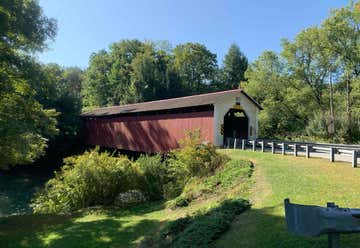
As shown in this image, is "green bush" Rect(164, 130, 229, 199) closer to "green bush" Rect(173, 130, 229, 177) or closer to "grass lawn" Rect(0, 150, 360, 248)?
"green bush" Rect(173, 130, 229, 177)

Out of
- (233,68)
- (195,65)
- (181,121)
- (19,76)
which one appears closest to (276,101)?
(181,121)

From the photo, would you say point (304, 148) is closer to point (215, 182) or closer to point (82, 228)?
point (215, 182)

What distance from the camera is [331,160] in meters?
12.1

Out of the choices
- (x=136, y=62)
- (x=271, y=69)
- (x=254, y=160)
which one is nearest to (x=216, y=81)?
(x=136, y=62)

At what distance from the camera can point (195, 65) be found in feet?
171

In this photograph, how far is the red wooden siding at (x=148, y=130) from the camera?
19594 millimetres

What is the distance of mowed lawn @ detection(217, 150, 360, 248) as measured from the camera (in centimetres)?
546

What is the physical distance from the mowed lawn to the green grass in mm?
458

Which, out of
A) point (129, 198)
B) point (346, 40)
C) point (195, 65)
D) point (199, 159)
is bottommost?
point (129, 198)

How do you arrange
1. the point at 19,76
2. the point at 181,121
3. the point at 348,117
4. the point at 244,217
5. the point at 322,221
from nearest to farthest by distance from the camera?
the point at 322,221
the point at 244,217
the point at 19,76
the point at 181,121
the point at 348,117

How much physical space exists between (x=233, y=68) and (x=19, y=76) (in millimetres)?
45197

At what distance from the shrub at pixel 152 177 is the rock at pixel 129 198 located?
496 millimetres

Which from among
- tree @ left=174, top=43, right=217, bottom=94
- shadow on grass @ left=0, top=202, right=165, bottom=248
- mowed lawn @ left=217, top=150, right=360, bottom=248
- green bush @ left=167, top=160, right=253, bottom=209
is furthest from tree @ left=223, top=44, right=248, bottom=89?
shadow on grass @ left=0, top=202, right=165, bottom=248

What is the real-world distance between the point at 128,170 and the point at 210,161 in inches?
140
